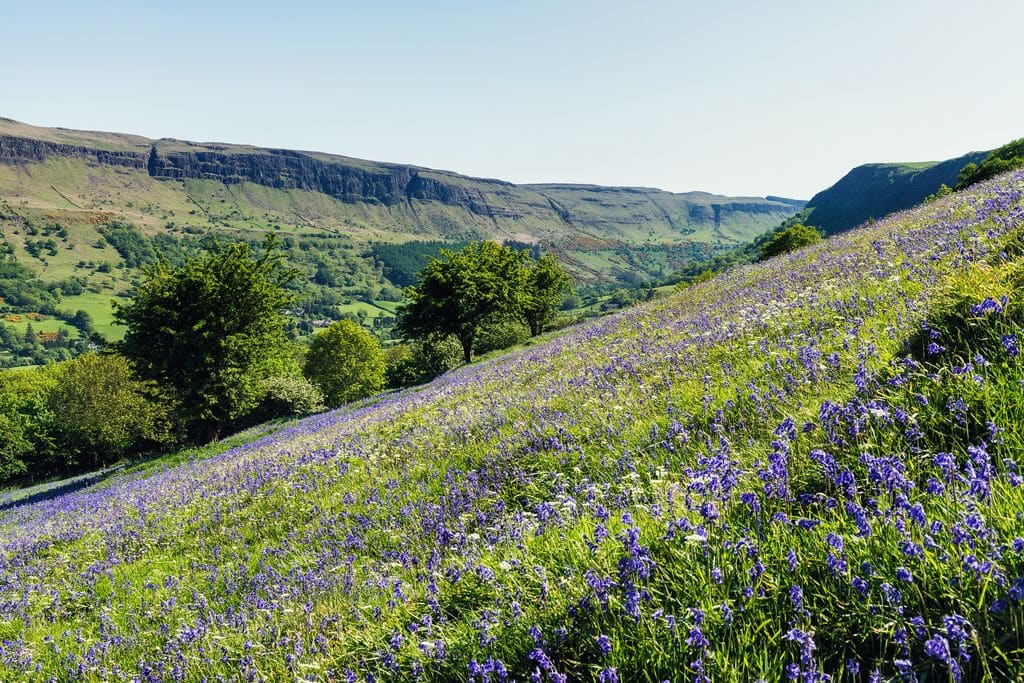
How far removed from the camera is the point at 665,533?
9.71 feet

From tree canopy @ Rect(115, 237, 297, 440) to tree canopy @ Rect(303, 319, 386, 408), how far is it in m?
54.5

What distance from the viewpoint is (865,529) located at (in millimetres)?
2301

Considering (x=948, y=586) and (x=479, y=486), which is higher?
(x=948, y=586)

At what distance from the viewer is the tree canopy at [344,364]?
82750 millimetres

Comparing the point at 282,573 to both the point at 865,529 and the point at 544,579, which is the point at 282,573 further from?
the point at 865,529

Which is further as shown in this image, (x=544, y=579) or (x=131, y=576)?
(x=131, y=576)

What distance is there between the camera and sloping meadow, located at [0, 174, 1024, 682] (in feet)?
7.12

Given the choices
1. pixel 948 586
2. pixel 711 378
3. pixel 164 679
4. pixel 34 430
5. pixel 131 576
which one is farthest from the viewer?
pixel 34 430

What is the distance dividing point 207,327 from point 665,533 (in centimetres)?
2837

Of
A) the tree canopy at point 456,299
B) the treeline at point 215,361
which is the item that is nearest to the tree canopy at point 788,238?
the treeline at point 215,361

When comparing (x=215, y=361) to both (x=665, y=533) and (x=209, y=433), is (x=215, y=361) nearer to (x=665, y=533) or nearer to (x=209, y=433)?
(x=209, y=433)

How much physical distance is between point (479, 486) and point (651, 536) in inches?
127

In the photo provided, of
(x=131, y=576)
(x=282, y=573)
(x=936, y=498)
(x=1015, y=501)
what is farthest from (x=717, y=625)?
(x=131, y=576)

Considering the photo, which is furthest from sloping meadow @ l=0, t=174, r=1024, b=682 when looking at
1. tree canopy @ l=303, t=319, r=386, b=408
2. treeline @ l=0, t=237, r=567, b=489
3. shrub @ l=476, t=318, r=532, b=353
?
tree canopy @ l=303, t=319, r=386, b=408
